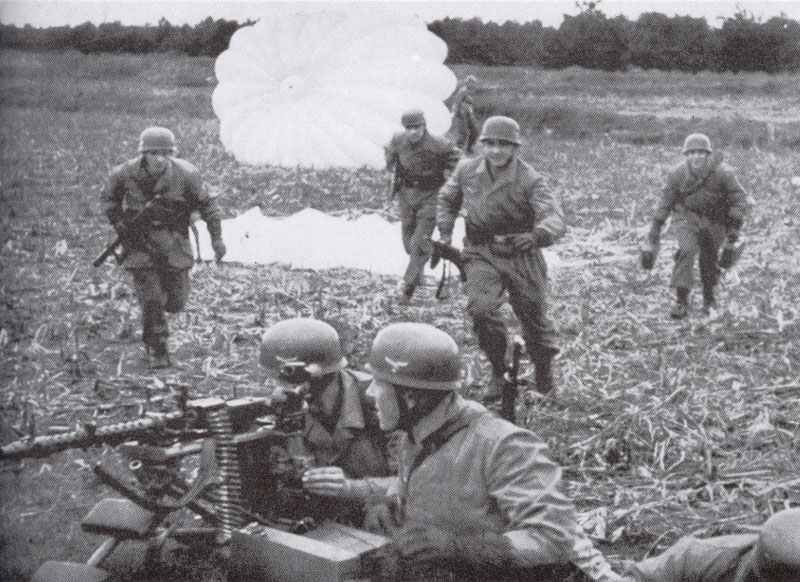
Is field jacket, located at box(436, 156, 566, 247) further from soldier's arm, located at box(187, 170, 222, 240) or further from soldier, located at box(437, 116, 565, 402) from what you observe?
soldier's arm, located at box(187, 170, 222, 240)

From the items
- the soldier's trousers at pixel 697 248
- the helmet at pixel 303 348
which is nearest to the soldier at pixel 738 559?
the helmet at pixel 303 348

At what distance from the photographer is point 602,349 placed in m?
10.5

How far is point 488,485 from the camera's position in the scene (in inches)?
165

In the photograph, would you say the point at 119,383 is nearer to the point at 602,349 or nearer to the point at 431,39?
the point at 602,349

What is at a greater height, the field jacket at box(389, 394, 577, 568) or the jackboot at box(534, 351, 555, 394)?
the field jacket at box(389, 394, 577, 568)

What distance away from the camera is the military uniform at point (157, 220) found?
32.1ft

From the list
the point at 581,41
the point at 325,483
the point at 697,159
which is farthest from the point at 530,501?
the point at 581,41

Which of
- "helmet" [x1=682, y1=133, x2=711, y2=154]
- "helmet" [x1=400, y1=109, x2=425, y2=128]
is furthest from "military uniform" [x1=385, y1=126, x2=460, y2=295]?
"helmet" [x1=682, y1=133, x2=711, y2=154]

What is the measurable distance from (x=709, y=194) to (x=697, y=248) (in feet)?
1.82

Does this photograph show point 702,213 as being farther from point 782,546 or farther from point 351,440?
point 782,546

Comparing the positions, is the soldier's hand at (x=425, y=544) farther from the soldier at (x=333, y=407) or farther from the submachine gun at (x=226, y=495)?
the soldier at (x=333, y=407)

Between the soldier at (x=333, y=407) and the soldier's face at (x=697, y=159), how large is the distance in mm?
7283

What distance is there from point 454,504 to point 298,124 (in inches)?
628

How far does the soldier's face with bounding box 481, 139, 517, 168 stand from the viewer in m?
8.85
